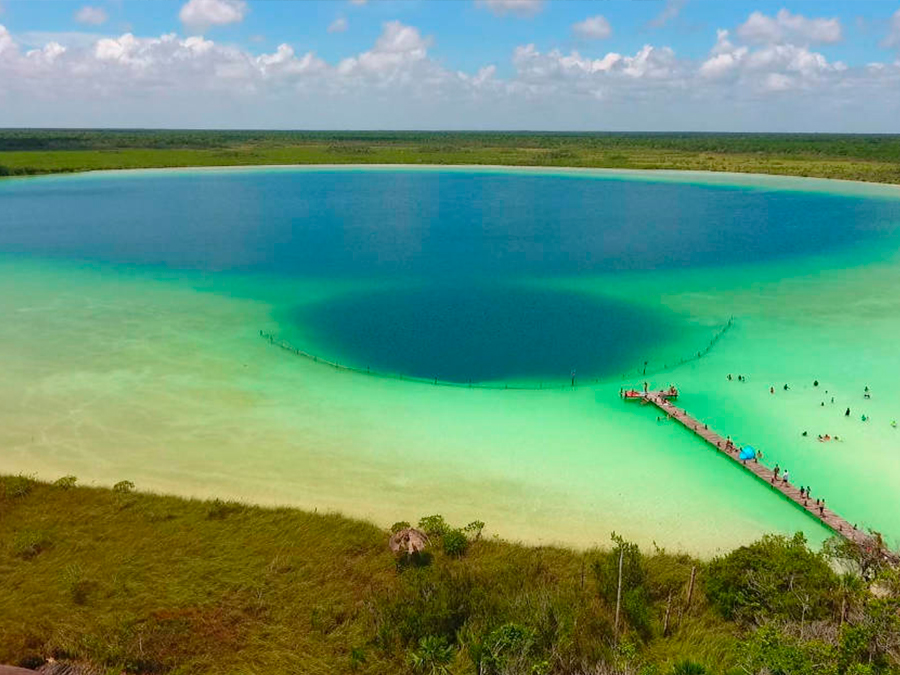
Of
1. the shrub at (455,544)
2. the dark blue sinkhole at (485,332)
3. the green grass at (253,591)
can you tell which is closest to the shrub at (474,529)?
the green grass at (253,591)

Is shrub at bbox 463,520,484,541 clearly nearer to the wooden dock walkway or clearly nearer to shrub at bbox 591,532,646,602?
shrub at bbox 591,532,646,602

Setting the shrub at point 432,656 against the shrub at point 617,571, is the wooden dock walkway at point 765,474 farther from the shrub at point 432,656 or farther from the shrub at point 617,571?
the shrub at point 432,656

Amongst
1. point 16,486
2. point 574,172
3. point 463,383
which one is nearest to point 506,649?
point 16,486

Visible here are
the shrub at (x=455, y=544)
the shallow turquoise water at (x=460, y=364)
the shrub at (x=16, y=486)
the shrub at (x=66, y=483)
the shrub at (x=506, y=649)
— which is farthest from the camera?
the shallow turquoise water at (x=460, y=364)

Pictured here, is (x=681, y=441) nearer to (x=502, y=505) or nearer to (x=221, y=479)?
(x=502, y=505)

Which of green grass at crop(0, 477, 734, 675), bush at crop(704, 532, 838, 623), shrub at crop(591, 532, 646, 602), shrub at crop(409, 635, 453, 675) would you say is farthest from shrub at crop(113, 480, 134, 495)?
bush at crop(704, 532, 838, 623)

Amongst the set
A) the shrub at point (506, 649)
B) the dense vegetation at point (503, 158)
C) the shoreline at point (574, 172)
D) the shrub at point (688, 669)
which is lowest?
the shrub at point (506, 649)

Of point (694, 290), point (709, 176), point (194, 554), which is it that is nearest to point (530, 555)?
point (194, 554)

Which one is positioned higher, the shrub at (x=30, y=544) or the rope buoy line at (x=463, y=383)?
the rope buoy line at (x=463, y=383)
